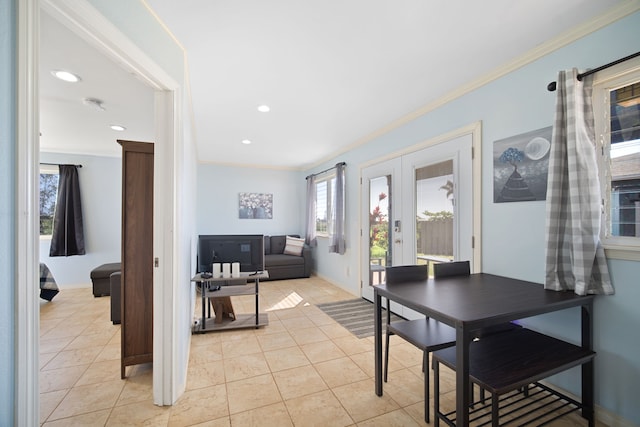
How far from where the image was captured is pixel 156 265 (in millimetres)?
1770

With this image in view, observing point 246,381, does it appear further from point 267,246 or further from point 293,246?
point 267,246

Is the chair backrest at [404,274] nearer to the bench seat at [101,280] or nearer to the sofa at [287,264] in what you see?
the sofa at [287,264]

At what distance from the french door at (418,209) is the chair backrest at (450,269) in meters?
0.23

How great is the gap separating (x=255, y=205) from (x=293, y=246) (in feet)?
4.41

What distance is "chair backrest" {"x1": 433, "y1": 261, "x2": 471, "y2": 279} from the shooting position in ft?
6.98

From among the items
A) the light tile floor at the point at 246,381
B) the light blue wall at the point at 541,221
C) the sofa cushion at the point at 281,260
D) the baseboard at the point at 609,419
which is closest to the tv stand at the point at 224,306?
the light tile floor at the point at 246,381

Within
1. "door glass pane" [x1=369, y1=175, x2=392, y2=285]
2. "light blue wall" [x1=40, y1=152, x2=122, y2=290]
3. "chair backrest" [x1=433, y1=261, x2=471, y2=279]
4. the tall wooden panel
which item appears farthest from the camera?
"light blue wall" [x1=40, y1=152, x2=122, y2=290]

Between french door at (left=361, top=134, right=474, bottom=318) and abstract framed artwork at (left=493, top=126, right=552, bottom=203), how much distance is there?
0.26 metres

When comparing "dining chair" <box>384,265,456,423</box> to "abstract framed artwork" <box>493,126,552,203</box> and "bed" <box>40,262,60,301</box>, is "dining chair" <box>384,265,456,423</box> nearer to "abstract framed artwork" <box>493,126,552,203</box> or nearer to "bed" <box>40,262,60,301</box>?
"abstract framed artwork" <box>493,126,552,203</box>

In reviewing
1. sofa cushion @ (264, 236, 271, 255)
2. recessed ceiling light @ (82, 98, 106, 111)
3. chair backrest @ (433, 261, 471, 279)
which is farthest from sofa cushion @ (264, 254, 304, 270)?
chair backrest @ (433, 261, 471, 279)

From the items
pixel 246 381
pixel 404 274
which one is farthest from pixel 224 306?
pixel 404 274

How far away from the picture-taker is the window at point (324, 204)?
508cm

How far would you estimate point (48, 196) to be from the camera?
14.7 ft

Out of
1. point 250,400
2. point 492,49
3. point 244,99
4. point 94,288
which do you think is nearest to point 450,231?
point 492,49
